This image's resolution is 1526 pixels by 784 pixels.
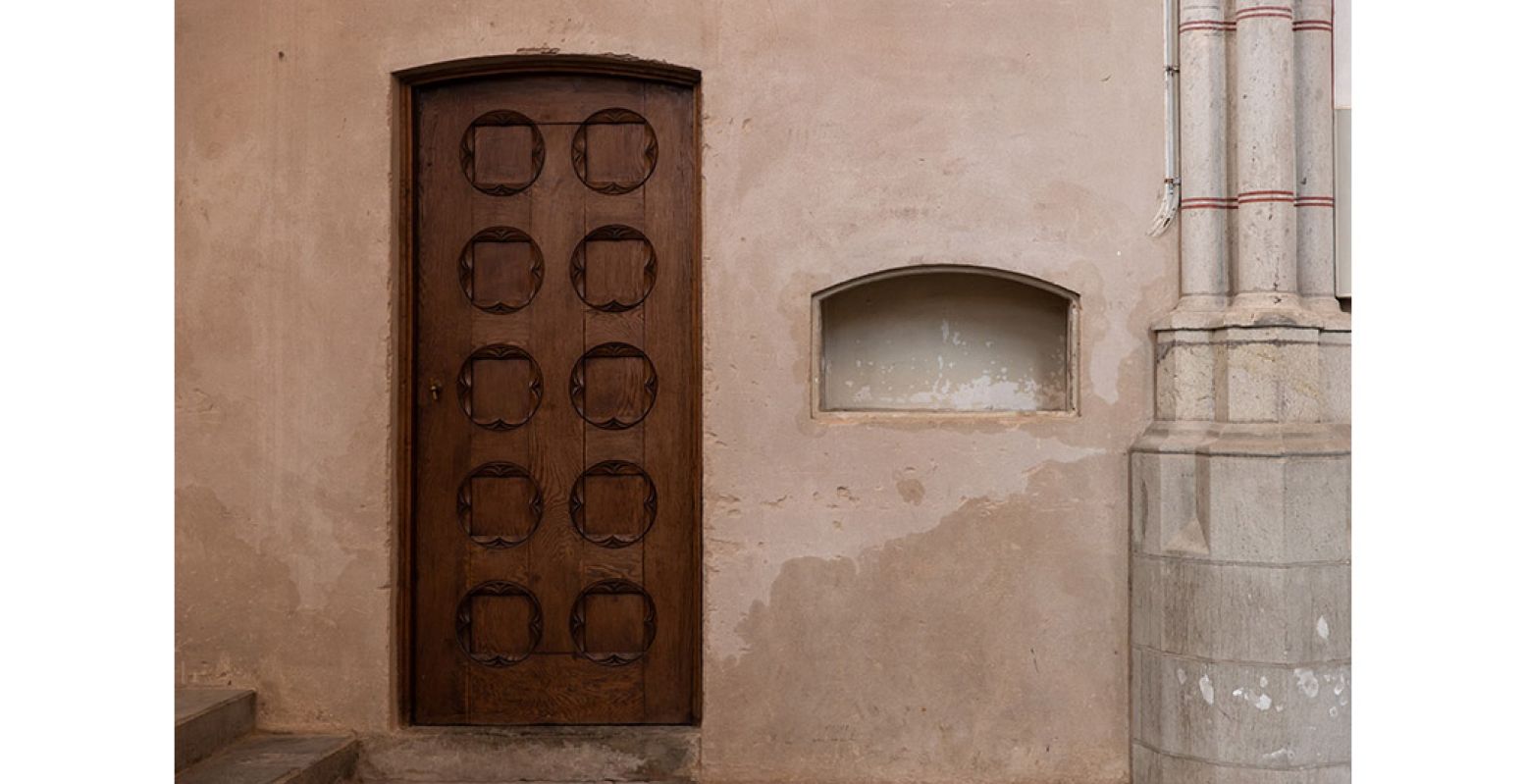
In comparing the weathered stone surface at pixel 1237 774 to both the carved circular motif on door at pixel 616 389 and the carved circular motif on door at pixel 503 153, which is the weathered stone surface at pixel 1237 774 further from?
the carved circular motif on door at pixel 503 153

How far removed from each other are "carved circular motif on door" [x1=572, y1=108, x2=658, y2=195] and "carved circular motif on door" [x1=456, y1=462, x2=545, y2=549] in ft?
3.17

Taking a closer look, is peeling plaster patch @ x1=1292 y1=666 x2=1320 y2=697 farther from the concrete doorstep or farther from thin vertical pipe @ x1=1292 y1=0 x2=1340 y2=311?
the concrete doorstep

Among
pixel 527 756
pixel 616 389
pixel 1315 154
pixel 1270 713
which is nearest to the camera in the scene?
pixel 1270 713

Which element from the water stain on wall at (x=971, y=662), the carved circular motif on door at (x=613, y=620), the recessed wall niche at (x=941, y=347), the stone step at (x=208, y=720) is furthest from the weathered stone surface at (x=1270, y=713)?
the stone step at (x=208, y=720)

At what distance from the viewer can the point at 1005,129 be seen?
A: 372 centimetres

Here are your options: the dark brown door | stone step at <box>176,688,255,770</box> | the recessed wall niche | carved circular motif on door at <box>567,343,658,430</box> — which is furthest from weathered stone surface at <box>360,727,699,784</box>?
the recessed wall niche

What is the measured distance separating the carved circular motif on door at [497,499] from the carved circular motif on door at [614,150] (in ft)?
3.17

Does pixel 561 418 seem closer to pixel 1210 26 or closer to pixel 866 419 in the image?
pixel 866 419

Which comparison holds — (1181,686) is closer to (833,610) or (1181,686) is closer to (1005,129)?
(833,610)

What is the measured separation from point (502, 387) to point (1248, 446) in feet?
7.58

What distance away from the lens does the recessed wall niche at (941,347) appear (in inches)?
160

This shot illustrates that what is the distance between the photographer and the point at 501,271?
12.9ft

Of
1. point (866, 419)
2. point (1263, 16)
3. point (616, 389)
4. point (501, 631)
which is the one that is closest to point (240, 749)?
point (501, 631)

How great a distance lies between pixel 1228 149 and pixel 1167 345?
64cm
